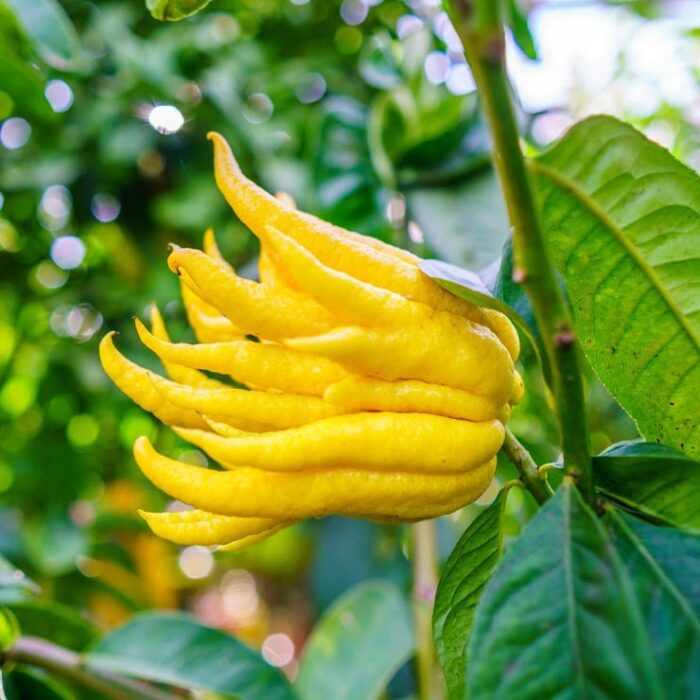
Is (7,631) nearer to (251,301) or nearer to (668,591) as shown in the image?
(251,301)

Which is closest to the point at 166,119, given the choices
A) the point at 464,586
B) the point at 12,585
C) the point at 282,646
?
the point at 12,585

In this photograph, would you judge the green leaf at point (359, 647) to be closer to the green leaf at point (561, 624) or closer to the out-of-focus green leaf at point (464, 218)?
the out-of-focus green leaf at point (464, 218)

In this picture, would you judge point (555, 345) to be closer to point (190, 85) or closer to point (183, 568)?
point (190, 85)

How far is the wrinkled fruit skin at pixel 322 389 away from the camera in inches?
16.6

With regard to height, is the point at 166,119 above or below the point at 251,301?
below

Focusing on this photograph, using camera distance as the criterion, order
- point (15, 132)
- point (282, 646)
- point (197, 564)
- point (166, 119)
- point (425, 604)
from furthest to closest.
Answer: point (282, 646) < point (197, 564) < point (15, 132) < point (166, 119) < point (425, 604)

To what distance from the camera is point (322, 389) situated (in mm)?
446

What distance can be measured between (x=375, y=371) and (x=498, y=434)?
0.28ft

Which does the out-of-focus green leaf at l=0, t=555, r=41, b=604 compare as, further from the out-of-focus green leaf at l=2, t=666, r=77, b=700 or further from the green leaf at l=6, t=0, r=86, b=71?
the green leaf at l=6, t=0, r=86, b=71

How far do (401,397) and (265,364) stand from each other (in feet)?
0.24

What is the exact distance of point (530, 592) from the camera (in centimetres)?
37

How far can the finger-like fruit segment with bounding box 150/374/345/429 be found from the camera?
43 centimetres

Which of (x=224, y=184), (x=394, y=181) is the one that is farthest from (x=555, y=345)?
(x=394, y=181)

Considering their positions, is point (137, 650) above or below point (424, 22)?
below
